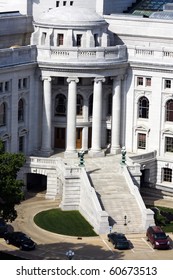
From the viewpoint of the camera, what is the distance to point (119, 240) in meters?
117

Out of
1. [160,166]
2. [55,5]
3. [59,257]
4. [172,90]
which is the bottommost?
[59,257]

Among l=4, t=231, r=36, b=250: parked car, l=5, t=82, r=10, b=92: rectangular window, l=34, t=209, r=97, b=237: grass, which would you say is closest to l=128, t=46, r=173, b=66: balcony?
l=5, t=82, r=10, b=92: rectangular window

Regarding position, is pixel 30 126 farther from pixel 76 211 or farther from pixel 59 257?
pixel 59 257

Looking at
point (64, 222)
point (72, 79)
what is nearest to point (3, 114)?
point (72, 79)

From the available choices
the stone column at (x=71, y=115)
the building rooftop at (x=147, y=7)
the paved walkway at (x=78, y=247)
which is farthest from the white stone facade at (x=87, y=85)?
the paved walkway at (x=78, y=247)

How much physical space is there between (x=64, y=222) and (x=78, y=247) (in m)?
8.54

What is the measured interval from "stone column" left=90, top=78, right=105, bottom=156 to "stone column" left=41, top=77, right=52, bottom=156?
5.54 m

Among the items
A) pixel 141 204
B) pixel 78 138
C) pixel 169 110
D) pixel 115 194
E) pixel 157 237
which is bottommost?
pixel 157 237

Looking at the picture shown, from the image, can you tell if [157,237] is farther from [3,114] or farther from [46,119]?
[46,119]

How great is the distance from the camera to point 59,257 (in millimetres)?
113000

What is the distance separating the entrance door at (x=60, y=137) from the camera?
142 m

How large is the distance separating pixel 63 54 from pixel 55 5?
13.9 meters

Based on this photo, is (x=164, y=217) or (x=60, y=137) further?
(x=60, y=137)

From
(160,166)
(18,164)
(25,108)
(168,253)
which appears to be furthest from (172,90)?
(18,164)
